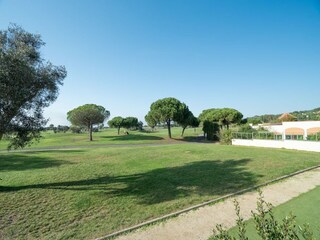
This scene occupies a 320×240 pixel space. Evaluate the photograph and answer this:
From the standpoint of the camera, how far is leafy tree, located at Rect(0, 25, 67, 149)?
853 centimetres

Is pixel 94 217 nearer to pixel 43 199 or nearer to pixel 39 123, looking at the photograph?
pixel 43 199

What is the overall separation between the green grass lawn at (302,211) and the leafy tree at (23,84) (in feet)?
28.6

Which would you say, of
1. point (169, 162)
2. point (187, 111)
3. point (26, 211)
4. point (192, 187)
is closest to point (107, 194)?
point (26, 211)

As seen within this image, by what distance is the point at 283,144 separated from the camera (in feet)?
84.6

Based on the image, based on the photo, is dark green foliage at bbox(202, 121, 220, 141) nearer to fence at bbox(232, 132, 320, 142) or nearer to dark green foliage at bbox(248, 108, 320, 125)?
fence at bbox(232, 132, 320, 142)

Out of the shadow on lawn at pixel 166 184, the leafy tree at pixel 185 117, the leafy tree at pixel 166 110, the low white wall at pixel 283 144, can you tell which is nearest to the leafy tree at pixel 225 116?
the leafy tree at pixel 185 117

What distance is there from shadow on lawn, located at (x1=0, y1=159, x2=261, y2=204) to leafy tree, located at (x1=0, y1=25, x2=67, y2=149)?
2673 mm

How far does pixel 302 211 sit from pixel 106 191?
7.20m

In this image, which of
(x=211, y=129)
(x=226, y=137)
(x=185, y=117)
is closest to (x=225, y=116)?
(x=211, y=129)

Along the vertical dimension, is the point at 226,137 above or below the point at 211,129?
below

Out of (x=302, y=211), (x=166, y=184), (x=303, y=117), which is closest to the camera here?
(x=302, y=211)

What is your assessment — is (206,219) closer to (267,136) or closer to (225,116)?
(267,136)

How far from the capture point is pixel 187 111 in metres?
49.9

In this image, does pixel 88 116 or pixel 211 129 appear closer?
pixel 88 116
